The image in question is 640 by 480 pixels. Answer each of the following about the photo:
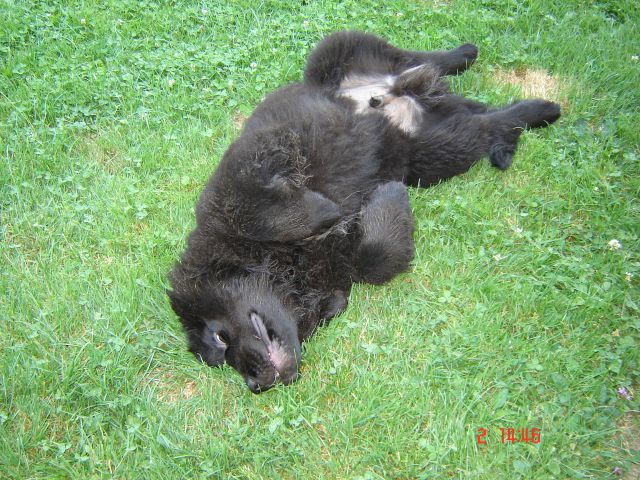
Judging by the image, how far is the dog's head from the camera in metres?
2.64

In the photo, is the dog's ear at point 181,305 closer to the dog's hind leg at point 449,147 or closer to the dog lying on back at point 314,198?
the dog lying on back at point 314,198

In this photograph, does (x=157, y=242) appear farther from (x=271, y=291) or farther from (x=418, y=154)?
(x=418, y=154)

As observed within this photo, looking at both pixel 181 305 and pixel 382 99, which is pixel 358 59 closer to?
pixel 382 99

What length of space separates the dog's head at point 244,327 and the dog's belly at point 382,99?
1.47 metres

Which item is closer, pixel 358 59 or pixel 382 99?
pixel 382 99

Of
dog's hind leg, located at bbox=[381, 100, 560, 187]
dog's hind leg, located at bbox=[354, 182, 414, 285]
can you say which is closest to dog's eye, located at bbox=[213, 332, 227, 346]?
dog's hind leg, located at bbox=[354, 182, 414, 285]

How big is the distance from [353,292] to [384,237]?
38 cm

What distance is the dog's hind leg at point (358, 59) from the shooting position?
12.3 feet

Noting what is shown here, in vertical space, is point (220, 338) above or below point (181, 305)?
below

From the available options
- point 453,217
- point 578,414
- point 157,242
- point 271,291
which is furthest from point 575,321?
point 157,242

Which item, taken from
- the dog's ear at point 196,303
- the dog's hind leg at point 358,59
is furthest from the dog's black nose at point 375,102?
the dog's ear at point 196,303
